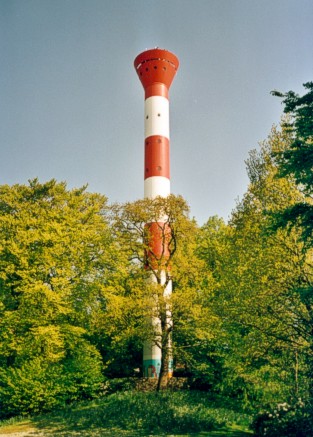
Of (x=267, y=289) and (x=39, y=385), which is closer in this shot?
(x=267, y=289)

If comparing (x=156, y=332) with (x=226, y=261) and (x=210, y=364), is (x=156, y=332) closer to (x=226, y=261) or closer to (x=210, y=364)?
(x=210, y=364)

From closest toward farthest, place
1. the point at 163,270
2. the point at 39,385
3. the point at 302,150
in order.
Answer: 1. the point at 302,150
2. the point at 39,385
3. the point at 163,270

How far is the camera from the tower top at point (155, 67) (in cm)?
3278

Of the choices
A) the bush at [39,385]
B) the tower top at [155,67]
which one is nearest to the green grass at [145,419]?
the bush at [39,385]

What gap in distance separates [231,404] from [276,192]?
11.9 meters

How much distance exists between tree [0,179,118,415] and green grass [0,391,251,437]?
1.59 metres

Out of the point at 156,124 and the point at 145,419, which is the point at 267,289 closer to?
the point at 145,419

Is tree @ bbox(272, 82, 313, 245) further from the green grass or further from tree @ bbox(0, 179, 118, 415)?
→ tree @ bbox(0, 179, 118, 415)

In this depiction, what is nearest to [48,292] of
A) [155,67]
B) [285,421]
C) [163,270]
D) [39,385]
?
[39,385]

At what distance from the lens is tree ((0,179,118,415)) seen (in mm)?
21562

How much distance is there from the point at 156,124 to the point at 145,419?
20.7 metres

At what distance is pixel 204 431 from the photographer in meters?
17.2

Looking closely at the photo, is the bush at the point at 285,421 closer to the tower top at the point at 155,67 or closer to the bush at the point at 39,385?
the bush at the point at 39,385

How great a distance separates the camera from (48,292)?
21938 millimetres
